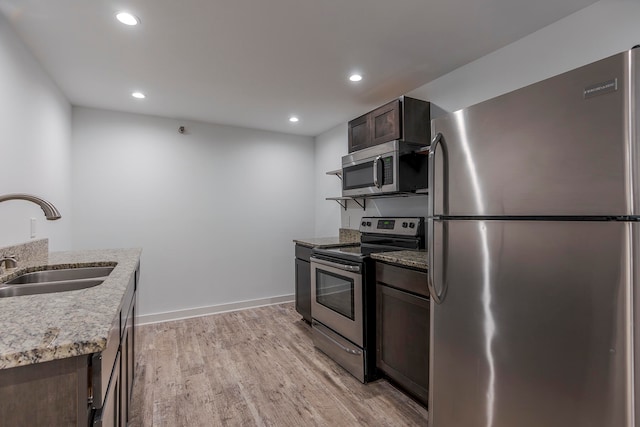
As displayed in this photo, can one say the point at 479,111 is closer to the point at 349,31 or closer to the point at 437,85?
the point at 349,31

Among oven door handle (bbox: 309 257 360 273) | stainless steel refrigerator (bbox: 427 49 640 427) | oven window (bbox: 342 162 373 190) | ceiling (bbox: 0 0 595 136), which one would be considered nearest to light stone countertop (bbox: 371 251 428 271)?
oven door handle (bbox: 309 257 360 273)

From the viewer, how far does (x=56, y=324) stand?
Answer: 2.78 ft

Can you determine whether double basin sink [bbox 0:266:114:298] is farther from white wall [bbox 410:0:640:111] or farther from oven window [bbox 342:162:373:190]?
white wall [bbox 410:0:640:111]

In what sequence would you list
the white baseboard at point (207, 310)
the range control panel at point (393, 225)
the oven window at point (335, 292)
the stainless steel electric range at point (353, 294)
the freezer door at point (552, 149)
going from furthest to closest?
the white baseboard at point (207, 310), the range control panel at point (393, 225), the oven window at point (335, 292), the stainless steel electric range at point (353, 294), the freezer door at point (552, 149)

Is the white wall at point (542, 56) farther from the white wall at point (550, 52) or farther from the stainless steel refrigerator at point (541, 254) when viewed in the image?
the stainless steel refrigerator at point (541, 254)

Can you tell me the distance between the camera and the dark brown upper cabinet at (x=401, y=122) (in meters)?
2.56

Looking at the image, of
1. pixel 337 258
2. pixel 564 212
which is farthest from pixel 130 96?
pixel 564 212

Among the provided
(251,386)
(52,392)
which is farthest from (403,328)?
(52,392)

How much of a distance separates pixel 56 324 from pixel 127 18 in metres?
Result: 1.75

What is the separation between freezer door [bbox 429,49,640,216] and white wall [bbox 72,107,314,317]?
3084 mm

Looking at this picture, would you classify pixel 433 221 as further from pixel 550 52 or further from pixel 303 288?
pixel 303 288

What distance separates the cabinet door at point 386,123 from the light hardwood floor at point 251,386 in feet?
6.38

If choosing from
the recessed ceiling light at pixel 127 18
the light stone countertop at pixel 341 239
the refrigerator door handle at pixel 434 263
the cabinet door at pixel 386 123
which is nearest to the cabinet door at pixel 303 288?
the light stone countertop at pixel 341 239

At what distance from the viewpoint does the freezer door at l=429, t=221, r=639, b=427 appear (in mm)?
1024
